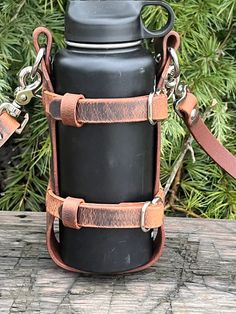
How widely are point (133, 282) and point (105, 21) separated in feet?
1.50

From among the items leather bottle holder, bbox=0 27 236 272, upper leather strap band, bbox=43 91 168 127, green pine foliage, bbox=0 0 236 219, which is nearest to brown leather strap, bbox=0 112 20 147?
leather bottle holder, bbox=0 27 236 272

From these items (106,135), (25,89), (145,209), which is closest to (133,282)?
(145,209)

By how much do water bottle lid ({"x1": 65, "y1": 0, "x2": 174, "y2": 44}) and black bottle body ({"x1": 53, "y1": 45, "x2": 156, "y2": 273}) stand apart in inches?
0.9

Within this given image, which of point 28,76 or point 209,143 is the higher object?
point 28,76

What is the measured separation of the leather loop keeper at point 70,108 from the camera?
1196mm

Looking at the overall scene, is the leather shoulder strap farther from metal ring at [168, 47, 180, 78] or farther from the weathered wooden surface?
the weathered wooden surface

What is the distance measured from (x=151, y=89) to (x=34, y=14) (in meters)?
0.72

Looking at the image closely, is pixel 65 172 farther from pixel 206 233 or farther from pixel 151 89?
pixel 206 233

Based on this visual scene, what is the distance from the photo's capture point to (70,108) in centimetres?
120

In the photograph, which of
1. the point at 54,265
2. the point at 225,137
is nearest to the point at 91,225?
the point at 54,265

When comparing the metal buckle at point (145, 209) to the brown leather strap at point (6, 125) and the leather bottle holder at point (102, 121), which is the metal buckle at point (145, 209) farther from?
the brown leather strap at point (6, 125)

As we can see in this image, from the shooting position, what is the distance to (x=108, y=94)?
3.95ft

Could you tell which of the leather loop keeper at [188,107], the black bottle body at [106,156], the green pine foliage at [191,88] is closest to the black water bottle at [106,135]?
the black bottle body at [106,156]

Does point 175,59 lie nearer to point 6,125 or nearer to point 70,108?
point 70,108
